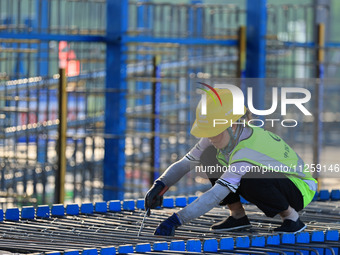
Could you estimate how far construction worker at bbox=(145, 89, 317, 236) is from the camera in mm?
5844

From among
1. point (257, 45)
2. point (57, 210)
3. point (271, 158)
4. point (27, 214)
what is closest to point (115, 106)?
point (257, 45)

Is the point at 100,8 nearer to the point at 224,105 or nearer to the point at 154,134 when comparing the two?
the point at 154,134

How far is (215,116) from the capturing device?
19.8 ft

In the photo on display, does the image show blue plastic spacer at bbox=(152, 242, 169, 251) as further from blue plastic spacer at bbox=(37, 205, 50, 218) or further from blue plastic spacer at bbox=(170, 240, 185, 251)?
blue plastic spacer at bbox=(37, 205, 50, 218)

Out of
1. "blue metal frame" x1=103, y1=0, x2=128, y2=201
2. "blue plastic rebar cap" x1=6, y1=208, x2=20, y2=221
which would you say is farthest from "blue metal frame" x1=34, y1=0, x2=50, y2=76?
"blue plastic rebar cap" x1=6, y1=208, x2=20, y2=221

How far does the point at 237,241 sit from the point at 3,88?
20.3 feet

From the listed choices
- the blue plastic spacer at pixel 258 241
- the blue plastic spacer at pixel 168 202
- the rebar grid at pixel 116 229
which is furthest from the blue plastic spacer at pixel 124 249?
the blue plastic spacer at pixel 168 202

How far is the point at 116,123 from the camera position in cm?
985

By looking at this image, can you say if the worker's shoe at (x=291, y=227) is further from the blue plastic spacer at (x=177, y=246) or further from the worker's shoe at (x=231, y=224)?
the blue plastic spacer at (x=177, y=246)

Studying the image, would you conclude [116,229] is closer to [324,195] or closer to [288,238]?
[288,238]

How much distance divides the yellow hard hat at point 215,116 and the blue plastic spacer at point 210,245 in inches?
37.5

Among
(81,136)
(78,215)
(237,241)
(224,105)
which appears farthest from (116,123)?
(237,241)

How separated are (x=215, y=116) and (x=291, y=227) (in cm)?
88

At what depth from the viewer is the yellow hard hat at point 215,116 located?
236 inches
